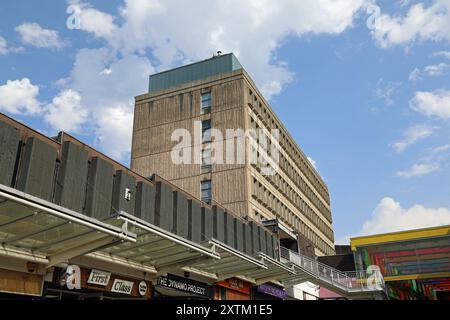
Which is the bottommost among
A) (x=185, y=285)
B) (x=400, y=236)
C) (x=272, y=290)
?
(x=185, y=285)

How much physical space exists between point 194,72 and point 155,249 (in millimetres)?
41456

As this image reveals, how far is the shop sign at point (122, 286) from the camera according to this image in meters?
17.3

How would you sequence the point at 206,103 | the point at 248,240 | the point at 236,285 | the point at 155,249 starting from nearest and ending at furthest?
1. the point at 155,249
2. the point at 236,285
3. the point at 248,240
4. the point at 206,103

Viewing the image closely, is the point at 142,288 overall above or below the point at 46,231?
below

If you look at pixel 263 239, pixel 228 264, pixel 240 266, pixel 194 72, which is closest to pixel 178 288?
pixel 228 264

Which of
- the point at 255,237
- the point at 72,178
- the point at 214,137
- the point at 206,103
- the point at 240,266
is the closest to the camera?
the point at 72,178

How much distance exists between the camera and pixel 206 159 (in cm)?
5003

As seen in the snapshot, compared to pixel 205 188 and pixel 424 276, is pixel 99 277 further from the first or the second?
pixel 424 276

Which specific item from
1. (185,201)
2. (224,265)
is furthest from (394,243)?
(185,201)

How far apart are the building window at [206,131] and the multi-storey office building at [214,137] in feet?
0.37

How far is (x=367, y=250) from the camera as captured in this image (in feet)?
140

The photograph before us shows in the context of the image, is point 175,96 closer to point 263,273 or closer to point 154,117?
point 154,117

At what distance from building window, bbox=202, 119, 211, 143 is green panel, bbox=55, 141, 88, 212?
3462 centimetres

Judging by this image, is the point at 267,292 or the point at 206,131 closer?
the point at 267,292
